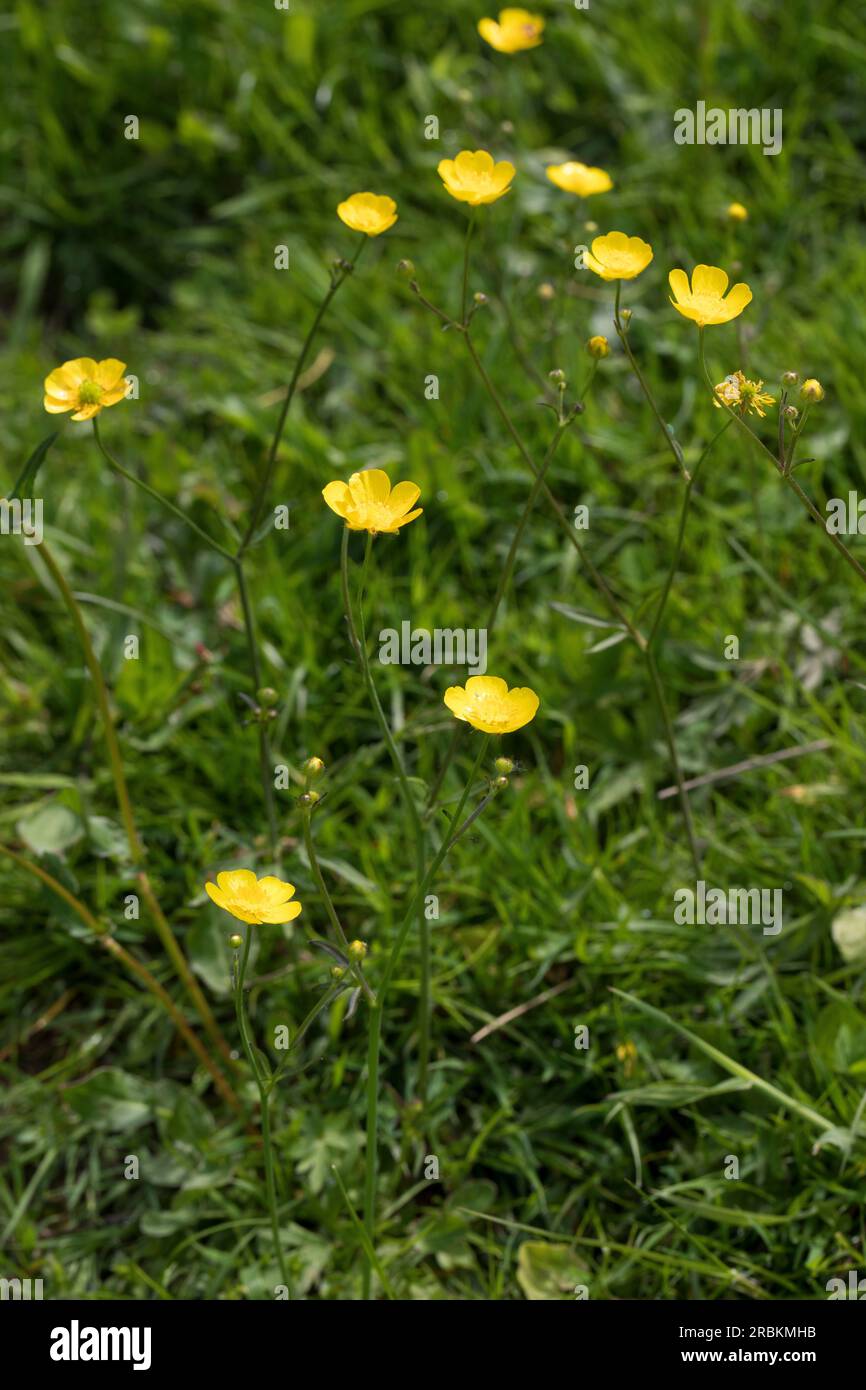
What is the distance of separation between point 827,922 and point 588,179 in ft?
4.28

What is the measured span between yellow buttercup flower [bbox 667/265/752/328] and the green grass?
50cm

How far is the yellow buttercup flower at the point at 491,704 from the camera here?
1740 millimetres

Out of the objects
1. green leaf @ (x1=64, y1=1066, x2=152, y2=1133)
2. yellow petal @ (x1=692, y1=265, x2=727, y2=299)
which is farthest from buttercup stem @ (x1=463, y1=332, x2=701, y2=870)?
green leaf @ (x1=64, y1=1066, x2=152, y2=1133)

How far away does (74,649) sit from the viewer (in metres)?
A: 2.90

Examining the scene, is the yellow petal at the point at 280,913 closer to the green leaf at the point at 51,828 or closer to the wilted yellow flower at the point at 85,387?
the wilted yellow flower at the point at 85,387

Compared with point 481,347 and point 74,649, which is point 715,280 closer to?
point 481,347

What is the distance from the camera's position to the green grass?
87.8 inches

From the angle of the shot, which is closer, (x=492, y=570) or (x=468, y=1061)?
(x=468, y=1061)

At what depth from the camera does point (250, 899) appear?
1.76 m
